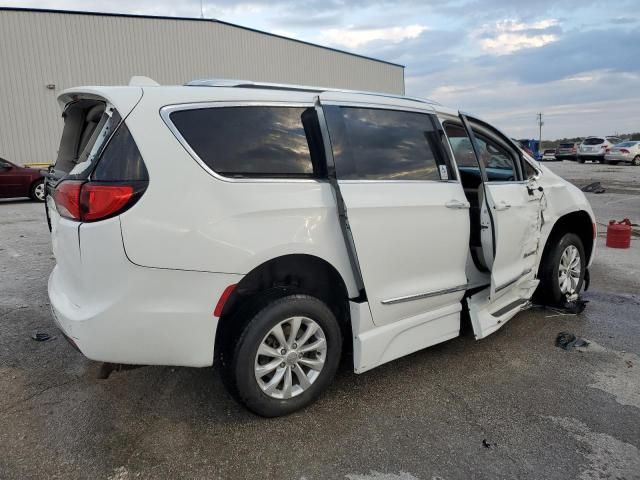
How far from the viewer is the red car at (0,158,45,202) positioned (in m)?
14.2

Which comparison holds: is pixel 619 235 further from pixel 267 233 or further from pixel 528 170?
pixel 267 233

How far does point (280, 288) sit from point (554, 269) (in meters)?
2.93

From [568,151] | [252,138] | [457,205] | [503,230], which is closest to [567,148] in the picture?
[568,151]

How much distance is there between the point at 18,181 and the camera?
14383mm

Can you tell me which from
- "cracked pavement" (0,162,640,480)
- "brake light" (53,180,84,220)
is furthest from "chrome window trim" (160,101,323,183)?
"cracked pavement" (0,162,640,480)

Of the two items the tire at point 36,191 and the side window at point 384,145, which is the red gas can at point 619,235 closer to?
the side window at point 384,145

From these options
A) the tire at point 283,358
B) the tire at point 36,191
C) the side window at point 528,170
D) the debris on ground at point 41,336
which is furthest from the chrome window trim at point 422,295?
the tire at point 36,191

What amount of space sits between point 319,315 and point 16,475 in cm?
168

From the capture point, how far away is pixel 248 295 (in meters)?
2.88

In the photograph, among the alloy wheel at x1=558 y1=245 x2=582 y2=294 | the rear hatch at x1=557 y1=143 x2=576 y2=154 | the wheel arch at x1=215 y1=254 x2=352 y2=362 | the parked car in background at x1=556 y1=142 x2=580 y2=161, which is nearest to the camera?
the wheel arch at x1=215 y1=254 x2=352 y2=362

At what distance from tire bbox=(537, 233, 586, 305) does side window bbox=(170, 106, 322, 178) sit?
9.11 feet

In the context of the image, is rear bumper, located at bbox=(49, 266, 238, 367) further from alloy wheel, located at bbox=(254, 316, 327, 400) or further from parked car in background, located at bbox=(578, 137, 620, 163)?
parked car in background, located at bbox=(578, 137, 620, 163)

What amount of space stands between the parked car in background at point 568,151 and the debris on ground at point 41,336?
35479 millimetres

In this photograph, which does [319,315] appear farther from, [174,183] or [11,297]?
[11,297]
